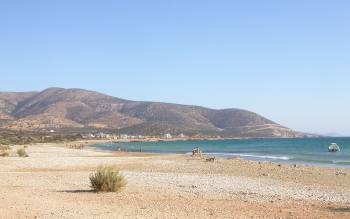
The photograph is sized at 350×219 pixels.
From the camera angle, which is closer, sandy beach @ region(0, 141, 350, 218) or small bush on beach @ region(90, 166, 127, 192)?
sandy beach @ region(0, 141, 350, 218)

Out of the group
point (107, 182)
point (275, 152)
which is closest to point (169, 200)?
point (107, 182)

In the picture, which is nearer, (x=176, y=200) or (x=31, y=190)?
(x=176, y=200)

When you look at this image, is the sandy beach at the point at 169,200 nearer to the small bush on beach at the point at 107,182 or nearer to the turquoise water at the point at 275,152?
the small bush on beach at the point at 107,182

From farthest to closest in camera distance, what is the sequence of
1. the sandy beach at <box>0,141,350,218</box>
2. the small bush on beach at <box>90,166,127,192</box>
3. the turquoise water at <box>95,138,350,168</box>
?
the turquoise water at <box>95,138,350,168</box>
the small bush on beach at <box>90,166,127,192</box>
the sandy beach at <box>0,141,350,218</box>

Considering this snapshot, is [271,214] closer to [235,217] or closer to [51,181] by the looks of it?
[235,217]

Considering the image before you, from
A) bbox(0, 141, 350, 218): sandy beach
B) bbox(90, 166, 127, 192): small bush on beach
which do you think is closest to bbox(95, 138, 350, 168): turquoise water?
bbox(0, 141, 350, 218): sandy beach

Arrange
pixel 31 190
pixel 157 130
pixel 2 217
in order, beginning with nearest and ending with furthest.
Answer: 1. pixel 2 217
2. pixel 31 190
3. pixel 157 130

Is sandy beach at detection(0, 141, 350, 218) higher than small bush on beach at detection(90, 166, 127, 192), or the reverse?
small bush on beach at detection(90, 166, 127, 192)

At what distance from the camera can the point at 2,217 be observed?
480 inches

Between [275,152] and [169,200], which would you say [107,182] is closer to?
[169,200]

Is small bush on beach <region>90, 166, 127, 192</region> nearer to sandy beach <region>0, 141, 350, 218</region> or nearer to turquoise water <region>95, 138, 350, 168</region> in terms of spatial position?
sandy beach <region>0, 141, 350, 218</region>

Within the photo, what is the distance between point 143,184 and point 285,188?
540cm

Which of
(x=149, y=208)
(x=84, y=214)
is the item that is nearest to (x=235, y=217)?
(x=149, y=208)

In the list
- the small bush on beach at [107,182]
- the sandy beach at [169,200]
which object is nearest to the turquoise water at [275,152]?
the sandy beach at [169,200]
